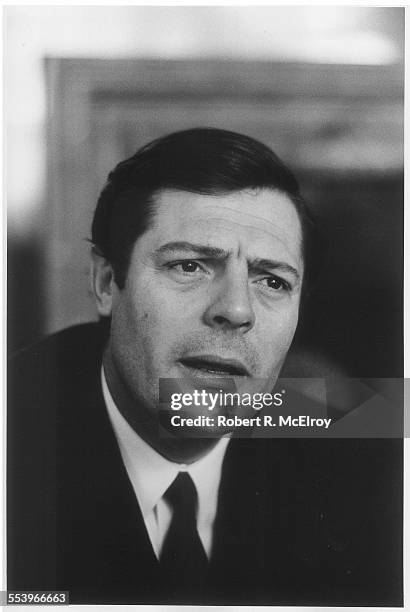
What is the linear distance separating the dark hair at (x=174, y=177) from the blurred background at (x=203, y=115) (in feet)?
0.14

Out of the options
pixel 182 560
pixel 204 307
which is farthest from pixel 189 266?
pixel 182 560

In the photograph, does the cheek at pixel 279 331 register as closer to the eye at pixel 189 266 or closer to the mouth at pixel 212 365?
the mouth at pixel 212 365

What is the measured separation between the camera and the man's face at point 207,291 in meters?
2.59

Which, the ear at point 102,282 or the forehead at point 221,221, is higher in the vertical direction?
the forehead at point 221,221

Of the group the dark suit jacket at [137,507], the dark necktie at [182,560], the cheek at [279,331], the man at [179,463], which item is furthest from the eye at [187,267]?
the dark necktie at [182,560]

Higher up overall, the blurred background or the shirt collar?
the blurred background

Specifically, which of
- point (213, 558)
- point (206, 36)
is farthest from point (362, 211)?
point (213, 558)

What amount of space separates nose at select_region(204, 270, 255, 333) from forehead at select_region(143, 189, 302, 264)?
0.10 metres

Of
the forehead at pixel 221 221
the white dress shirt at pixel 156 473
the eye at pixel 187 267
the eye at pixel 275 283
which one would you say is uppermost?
the forehead at pixel 221 221

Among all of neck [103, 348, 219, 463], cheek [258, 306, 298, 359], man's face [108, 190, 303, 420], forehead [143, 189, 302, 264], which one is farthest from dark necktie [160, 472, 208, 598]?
forehead [143, 189, 302, 264]

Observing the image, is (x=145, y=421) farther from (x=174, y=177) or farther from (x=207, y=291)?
(x=174, y=177)

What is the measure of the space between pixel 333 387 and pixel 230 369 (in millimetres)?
377

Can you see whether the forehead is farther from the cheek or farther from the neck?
the neck

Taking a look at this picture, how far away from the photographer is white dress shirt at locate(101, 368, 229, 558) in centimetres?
268
